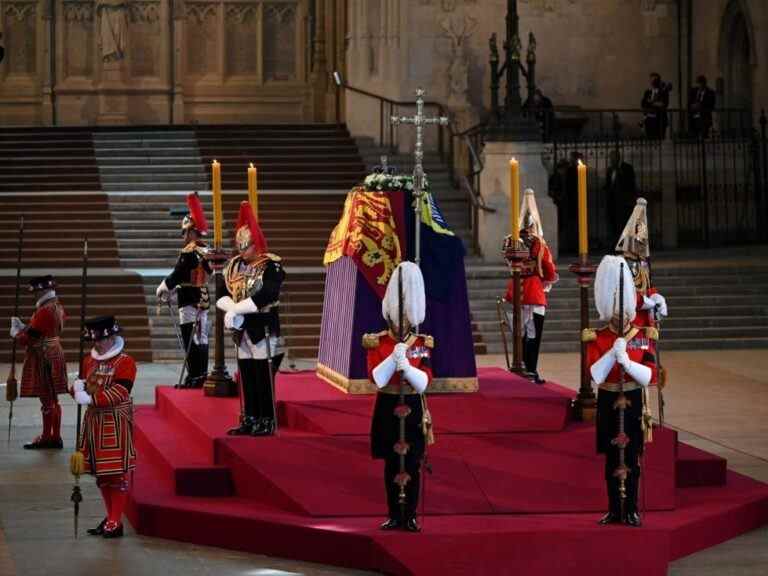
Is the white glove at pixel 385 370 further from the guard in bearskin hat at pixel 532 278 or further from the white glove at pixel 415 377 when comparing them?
the guard in bearskin hat at pixel 532 278

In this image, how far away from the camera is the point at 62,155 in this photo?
3047cm

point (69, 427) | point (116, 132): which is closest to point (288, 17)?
point (116, 132)

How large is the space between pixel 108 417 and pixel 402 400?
199 cm

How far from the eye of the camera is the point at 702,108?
30094mm

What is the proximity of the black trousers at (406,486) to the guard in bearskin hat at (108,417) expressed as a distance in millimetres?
1781

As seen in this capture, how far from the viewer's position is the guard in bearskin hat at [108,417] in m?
12.1

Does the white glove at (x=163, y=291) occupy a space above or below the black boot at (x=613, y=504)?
above

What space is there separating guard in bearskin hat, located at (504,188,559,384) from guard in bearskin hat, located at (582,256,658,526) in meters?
4.42

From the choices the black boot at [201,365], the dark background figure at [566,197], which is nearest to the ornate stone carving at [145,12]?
the dark background figure at [566,197]

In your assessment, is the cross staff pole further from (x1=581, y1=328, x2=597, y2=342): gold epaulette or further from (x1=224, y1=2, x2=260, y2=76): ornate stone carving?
(x1=224, y1=2, x2=260, y2=76): ornate stone carving

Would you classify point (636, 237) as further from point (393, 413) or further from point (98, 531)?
point (98, 531)

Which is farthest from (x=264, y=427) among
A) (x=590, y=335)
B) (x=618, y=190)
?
(x=618, y=190)

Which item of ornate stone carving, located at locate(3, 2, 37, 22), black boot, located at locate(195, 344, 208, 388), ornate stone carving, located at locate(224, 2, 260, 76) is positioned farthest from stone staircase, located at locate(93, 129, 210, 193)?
black boot, located at locate(195, 344, 208, 388)

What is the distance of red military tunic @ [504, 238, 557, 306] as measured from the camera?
16.8 m
